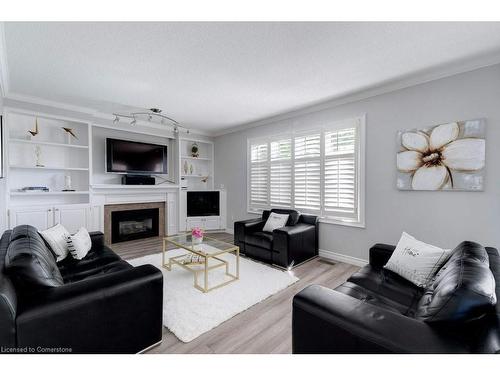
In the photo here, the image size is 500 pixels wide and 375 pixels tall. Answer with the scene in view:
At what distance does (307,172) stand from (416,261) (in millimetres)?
2419

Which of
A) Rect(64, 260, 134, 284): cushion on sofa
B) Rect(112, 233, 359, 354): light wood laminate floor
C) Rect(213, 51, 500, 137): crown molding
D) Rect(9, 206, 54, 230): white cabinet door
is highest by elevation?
Rect(213, 51, 500, 137): crown molding

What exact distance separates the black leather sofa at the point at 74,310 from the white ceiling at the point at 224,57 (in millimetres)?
1880

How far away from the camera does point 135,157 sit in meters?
4.83

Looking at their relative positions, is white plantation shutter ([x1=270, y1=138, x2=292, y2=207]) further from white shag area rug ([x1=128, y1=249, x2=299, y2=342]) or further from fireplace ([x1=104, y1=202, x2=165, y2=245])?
fireplace ([x1=104, y1=202, x2=165, y2=245])

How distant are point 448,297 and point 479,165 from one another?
227 cm

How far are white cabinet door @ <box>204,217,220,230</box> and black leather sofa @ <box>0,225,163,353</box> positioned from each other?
3964 millimetres

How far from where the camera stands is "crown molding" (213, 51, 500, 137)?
248 centimetres

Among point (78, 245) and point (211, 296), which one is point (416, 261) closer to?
point (211, 296)

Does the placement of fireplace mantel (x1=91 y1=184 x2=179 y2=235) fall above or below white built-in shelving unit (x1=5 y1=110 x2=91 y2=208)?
below

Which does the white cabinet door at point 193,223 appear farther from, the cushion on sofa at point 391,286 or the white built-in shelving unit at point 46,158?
the cushion on sofa at point 391,286

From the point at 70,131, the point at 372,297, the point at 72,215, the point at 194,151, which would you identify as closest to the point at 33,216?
the point at 72,215

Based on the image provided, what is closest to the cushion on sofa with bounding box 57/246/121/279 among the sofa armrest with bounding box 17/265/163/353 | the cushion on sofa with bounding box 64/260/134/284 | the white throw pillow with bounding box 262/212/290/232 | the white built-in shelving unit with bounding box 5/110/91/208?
the cushion on sofa with bounding box 64/260/134/284

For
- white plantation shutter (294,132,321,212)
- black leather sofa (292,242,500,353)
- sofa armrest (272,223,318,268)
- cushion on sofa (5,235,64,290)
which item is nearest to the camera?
black leather sofa (292,242,500,353)
